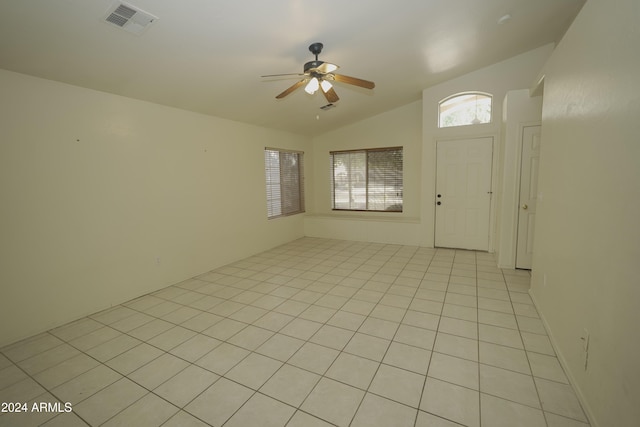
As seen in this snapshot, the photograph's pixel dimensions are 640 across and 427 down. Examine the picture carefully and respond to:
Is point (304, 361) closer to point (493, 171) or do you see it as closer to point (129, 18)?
point (129, 18)

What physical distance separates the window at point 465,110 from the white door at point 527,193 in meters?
1.18

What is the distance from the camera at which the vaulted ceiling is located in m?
2.07

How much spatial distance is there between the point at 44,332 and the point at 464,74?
665cm

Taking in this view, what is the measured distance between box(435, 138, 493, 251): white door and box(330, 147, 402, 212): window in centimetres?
106

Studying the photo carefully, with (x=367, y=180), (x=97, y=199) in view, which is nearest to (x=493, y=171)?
(x=367, y=180)

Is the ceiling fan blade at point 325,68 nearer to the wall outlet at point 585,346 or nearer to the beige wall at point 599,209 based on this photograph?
the beige wall at point 599,209

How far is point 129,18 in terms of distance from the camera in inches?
79.9

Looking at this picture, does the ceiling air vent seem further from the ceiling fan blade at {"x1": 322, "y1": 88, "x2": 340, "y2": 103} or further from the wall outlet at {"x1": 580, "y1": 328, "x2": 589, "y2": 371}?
the wall outlet at {"x1": 580, "y1": 328, "x2": 589, "y2": 371}

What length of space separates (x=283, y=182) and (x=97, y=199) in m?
3.54

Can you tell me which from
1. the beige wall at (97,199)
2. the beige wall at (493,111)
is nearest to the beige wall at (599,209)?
the beige wall at (493,111)

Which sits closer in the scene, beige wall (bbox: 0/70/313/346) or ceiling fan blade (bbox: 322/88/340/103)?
beige wall (bbox: 0/70/313/346)

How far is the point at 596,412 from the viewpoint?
155 cm

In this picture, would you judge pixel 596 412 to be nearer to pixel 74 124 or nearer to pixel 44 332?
pixel 44 332

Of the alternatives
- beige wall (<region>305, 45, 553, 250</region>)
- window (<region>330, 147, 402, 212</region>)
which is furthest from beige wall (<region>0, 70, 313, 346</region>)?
window (<region>330, 147, 402, 212</region>)
